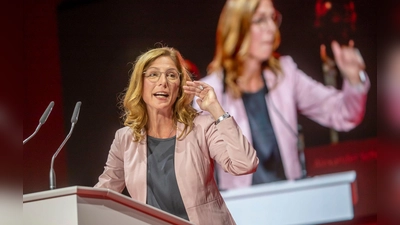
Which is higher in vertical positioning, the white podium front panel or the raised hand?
the raised hand

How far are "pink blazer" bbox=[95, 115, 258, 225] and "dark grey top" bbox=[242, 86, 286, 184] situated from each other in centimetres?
163

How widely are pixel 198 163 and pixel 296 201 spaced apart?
203 centimetres

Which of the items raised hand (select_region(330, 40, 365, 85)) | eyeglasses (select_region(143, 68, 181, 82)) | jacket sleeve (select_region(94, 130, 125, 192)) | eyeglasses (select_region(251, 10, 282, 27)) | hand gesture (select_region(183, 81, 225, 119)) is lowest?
jacket sleeve (select_region(94, 130, 125, 192))

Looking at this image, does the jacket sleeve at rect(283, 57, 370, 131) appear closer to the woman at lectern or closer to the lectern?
the woman at lectern

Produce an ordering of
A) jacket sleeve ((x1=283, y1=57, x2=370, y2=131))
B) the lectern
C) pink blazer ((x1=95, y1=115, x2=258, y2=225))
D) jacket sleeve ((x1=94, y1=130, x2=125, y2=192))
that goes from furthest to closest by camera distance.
→ jacket sleeve ((x1=283, y1=57, x2=370, y2=131)) < jacket sleeve ((x1=94, y1=130, x2=125, y2=192)) < pink blazer ((x1=95, y1=115, x2=258, y2=225)) < the lectern

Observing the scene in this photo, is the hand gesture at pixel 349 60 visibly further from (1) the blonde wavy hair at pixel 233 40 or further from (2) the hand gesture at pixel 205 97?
(2) the hand gesture at pixel 205 97

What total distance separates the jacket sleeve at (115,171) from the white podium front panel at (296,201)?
163 cm

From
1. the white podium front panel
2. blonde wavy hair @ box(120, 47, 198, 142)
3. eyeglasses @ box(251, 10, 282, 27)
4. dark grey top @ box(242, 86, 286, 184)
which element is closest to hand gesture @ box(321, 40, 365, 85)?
eyeglasses @ box(251, 10, 282, 27)

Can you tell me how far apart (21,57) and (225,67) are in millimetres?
3127

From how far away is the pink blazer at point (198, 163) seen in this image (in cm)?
208

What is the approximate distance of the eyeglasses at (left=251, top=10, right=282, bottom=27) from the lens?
3844 mm

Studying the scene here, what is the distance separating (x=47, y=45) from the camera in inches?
138

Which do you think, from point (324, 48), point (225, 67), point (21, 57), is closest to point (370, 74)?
point (324, 48)

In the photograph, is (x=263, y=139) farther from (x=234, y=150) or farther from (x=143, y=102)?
(x=234, y=150)
